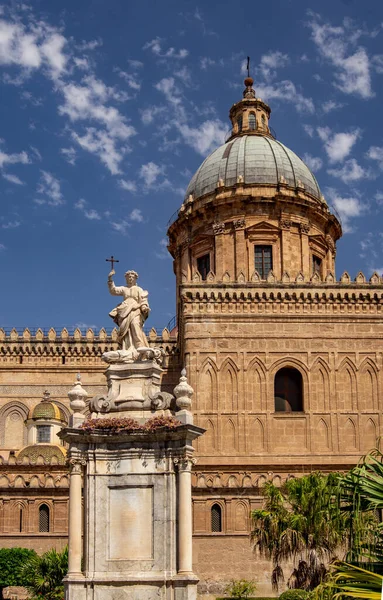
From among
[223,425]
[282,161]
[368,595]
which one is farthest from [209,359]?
[368,595]

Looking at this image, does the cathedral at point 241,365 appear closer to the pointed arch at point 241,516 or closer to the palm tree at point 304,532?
the pointed arch at point 241,516

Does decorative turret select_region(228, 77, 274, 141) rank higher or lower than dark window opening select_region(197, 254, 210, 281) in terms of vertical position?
higher

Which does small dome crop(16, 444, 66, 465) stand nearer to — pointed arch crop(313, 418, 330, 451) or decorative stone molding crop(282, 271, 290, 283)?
pointed arch crop(313, 418, 330, 451)

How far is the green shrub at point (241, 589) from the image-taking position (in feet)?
100

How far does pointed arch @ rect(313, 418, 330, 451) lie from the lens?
126ft

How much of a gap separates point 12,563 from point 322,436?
13323mm

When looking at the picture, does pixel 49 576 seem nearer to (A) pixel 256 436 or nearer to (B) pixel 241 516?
(B) pixel 241 516

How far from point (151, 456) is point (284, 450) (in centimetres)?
2264

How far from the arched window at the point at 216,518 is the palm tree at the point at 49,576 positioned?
299 inches

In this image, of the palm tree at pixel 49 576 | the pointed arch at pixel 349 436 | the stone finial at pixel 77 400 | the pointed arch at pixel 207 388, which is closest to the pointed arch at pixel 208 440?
the pointed arch at pixel 207 388

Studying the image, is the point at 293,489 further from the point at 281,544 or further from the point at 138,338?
the point at 138,338

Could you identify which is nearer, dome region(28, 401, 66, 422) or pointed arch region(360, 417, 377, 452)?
pointed arch region(360, 417, 377, 452)

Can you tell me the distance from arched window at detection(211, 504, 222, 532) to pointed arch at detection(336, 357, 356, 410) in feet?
24.7

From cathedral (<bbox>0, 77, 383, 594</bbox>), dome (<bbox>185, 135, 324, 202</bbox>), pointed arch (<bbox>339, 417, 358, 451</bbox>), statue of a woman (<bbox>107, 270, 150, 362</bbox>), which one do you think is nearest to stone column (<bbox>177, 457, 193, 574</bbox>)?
statue of a woman (<bbox>107, 270, 150, 362</bbox>)
